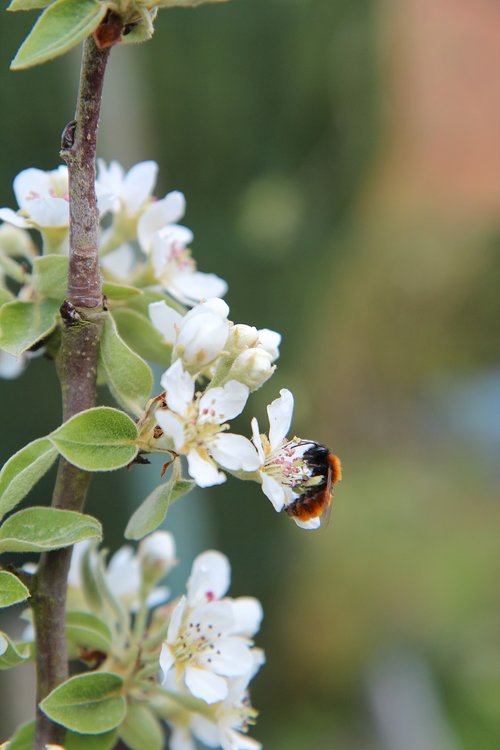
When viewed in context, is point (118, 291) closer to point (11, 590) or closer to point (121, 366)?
point (121, 366)

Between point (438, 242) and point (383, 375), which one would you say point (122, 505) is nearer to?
point (383, 375)

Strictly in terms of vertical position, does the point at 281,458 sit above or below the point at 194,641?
above

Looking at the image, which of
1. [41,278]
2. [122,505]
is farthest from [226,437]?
[122,505]

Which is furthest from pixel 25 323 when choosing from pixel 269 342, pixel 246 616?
pixel 246 616

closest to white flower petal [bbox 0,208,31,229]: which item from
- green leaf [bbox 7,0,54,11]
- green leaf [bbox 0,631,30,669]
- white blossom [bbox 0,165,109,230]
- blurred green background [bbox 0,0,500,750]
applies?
white blossom [bbox 0,165,109,230]

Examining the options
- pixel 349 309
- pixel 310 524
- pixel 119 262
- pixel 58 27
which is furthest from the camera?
pixel 349 309

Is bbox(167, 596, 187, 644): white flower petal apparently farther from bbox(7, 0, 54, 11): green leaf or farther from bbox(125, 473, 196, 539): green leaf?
bbox(7, 0, 54, 11): green leaf
